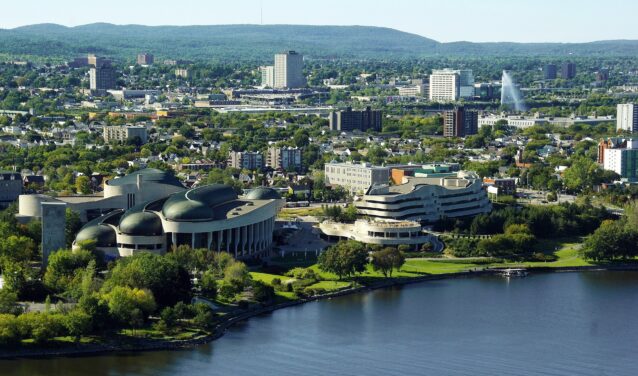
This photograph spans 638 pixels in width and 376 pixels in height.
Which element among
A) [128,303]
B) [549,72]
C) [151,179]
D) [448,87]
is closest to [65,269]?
[128,303]

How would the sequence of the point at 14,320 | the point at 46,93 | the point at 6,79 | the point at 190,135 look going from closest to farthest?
the point at 14,320 → the point at 190,135 → the point at 46,93 → the point at 6,79

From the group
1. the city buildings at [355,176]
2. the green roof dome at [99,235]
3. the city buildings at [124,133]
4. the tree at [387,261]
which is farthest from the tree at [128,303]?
the city buildings at [124,133]

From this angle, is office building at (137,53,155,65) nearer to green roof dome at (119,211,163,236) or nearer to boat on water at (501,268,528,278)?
green roof dome at (119,211,163,236)

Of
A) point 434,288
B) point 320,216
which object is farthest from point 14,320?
point 320,216

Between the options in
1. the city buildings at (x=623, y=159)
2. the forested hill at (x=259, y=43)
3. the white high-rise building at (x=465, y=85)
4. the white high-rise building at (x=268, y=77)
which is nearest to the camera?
the city buildings at (x=623, y=159)

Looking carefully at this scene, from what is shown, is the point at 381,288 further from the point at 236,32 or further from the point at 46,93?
the point at 236,32

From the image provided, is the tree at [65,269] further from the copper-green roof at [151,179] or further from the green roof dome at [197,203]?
the copper-green roof at [151,179]

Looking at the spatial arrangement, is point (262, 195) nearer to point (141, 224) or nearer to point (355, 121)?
point (141, 224)
